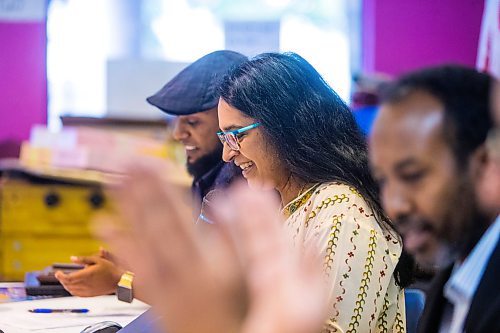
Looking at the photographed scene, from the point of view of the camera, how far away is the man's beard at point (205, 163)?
104 inches

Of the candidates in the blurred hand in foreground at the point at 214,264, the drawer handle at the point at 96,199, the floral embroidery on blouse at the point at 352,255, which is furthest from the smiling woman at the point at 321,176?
the drawer handle at the point at 96,199

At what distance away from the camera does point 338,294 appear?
1704mm

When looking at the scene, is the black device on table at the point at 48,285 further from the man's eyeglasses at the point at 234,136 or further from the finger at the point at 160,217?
the finger at the point at 160,217

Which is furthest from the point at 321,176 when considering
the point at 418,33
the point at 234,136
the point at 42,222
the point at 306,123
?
the point at 418,33

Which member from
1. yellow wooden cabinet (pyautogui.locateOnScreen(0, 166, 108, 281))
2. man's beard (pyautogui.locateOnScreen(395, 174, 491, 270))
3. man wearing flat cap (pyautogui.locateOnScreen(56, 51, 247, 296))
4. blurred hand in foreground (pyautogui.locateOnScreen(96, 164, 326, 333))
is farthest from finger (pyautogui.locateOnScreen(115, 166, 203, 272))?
yellow wooden cabinet (pyautogui.locateOnScreen(0, 166, 108, 281))

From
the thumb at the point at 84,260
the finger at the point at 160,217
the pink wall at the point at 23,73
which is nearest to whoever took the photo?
the finger at the point at 160,217

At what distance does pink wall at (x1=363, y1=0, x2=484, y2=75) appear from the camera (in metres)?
5.38

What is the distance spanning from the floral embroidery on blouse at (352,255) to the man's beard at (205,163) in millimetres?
767

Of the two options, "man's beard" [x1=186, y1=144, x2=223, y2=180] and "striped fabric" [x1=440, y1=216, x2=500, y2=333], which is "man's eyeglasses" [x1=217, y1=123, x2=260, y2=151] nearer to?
"man's beard" [x1=186, y1=144, x2=223, y2=180]

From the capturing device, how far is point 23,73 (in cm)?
571

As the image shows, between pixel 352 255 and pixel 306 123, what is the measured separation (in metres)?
0.37

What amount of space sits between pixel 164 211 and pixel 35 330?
4.32 ft

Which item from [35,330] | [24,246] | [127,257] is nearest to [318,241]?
[35,330]

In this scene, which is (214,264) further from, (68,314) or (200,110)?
(200,110)
